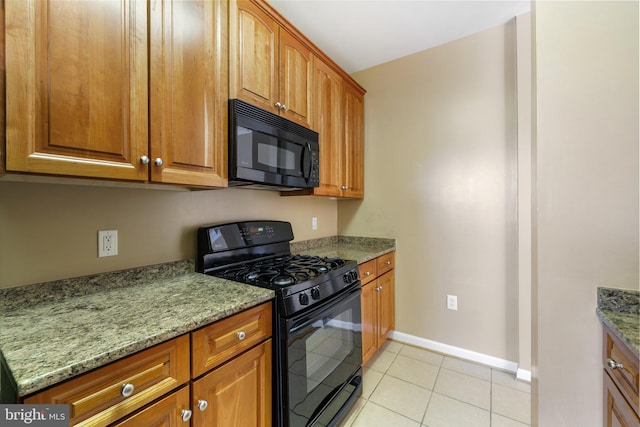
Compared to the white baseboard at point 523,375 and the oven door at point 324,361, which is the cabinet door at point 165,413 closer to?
the oven door at point 324,361

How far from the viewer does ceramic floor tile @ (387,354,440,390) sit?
6.46 feet

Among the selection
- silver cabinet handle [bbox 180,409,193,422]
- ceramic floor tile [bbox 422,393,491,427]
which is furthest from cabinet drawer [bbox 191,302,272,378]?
ceramic floor tile [bbox 422,393,491,427]

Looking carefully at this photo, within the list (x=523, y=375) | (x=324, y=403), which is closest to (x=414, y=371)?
(x=523, y=375)

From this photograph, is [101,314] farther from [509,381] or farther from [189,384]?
[509,381]

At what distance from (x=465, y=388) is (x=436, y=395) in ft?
0.79

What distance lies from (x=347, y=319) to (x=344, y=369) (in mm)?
283

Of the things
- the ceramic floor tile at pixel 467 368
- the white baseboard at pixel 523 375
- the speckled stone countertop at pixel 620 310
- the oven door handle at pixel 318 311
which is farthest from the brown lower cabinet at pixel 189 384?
the white baseboard at pixel 523 375

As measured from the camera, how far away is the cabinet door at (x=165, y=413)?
75 centimetres

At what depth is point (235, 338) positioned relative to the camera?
1021mm

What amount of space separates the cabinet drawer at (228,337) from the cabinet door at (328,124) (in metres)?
1.08

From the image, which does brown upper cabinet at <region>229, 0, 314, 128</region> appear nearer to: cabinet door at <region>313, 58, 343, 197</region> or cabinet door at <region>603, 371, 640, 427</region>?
cabinet door at <region>313, 58, 343, 197</region>

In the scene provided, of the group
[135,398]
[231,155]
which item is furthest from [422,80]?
[135,398]

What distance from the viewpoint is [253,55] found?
1.48 m

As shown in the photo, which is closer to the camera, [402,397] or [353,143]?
[402,397]
